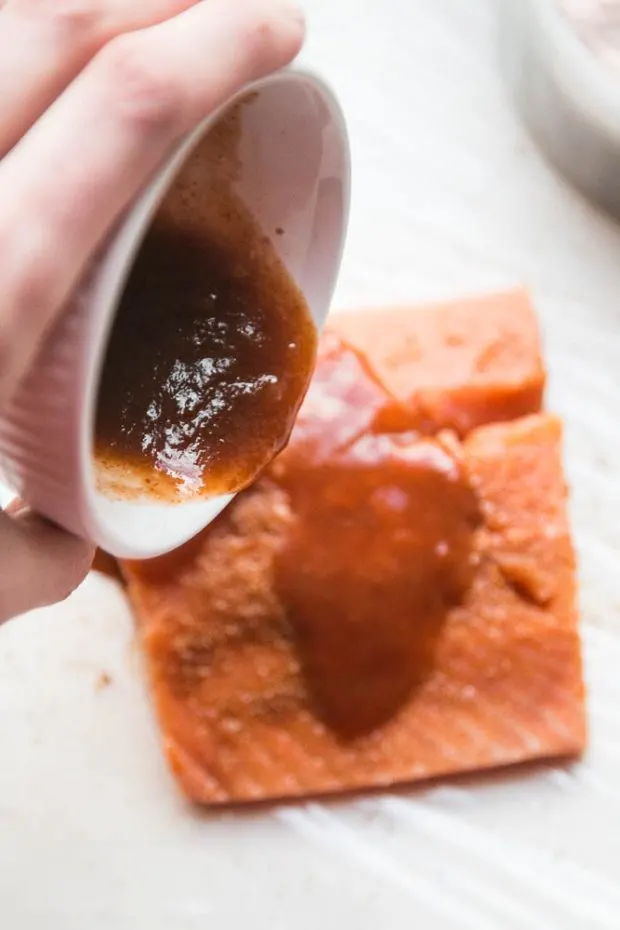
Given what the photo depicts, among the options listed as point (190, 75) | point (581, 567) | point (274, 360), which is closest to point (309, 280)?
point (274, 360)

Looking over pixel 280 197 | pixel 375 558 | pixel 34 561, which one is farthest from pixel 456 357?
pixel 34 561

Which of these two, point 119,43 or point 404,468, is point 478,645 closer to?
point 404,468

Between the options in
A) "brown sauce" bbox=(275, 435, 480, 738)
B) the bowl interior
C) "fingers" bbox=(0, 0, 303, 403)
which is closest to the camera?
"fingers" bbox=(0, 0, 303, 403)

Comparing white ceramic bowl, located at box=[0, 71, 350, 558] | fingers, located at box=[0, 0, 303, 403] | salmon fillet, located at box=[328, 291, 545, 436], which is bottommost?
salmon fillet, located at box=[328, 291, 545, 436]

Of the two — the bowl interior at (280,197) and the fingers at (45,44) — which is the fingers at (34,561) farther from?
the fingers at (45,44)

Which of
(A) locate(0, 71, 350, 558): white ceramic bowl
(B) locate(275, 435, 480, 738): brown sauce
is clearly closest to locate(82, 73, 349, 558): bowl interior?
(A) locate(0, 71, 350, 558): white ceramic bowl

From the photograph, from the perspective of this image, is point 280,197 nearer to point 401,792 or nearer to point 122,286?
point 122,286

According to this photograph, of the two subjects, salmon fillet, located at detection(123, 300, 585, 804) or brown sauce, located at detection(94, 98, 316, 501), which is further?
salmon fillet, located at detection(123, 300, 585, 804)

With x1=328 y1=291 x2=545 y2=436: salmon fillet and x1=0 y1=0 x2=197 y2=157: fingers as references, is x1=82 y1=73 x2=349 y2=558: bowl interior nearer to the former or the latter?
x1=0 y1=0 x2=197 y2=157: fingers
